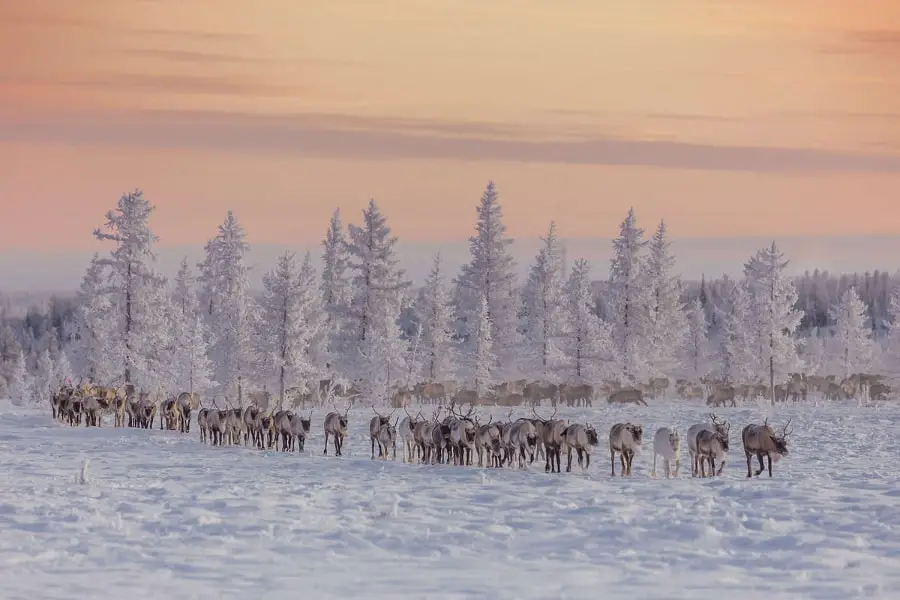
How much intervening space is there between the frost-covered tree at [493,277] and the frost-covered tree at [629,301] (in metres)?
6.97

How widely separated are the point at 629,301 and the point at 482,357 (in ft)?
35.6

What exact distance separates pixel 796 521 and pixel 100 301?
164 feet

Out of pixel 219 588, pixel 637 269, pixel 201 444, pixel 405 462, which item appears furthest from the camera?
pixel 637 269

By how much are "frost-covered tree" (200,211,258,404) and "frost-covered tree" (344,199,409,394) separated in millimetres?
5710

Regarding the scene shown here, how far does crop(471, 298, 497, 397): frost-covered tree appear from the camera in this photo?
2361 inches

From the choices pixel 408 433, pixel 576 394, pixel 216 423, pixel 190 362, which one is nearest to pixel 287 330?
pixel 190 362

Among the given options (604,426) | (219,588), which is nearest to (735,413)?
(604,426)

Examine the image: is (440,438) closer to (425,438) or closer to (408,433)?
(425,438)

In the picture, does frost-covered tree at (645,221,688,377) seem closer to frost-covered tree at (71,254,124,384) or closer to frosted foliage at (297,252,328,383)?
frosted foliage at (297,252,328,383)

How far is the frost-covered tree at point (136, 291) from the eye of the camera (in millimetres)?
54781

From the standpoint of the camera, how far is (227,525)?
646 inches

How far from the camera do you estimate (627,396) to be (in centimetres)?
5397

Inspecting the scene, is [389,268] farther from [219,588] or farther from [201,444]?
[219,588]

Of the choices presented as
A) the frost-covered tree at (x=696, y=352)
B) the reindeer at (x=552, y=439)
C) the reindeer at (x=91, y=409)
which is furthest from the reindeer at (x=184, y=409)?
the frost-covered tree at (x=696, y=352)
